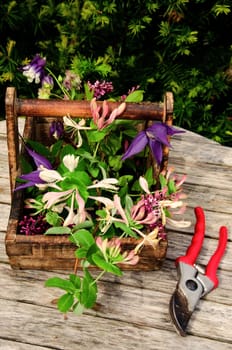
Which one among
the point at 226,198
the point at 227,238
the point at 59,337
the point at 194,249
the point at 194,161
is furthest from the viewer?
the point at 194,161

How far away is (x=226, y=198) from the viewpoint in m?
1.70

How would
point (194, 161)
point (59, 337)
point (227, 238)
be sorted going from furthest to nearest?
point (194, 161), point (227, 238), point (59, 337)

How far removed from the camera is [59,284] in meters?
1.24

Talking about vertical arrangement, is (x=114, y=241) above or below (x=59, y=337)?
above

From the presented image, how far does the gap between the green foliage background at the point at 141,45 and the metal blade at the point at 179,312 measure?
1.24m

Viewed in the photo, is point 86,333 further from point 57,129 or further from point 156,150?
point 57,129

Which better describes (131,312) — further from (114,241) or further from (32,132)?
(32,132)

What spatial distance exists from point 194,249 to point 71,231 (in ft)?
1.09

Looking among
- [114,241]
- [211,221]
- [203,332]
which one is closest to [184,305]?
[203,332]

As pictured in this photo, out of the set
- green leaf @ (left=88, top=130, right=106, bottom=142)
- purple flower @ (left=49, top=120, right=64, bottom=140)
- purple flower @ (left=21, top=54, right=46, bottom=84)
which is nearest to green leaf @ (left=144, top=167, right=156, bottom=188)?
green leaf @ (left=88, top=130, right=106, bottom=142)

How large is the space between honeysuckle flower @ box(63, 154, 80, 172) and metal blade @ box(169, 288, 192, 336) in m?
0.39

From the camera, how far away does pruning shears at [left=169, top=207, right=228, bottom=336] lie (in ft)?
4.37

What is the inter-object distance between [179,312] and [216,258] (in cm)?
20

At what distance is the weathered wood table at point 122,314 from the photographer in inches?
50.7
